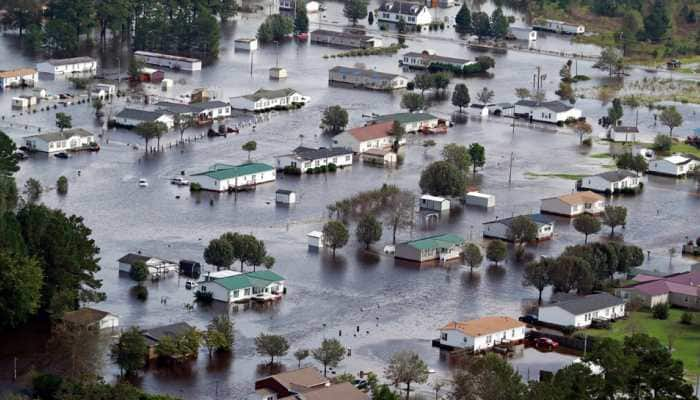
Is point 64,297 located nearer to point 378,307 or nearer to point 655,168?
A: point 378,307

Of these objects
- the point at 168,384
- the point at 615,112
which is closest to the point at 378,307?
the point at 168,384

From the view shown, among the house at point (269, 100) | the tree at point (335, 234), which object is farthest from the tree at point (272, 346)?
the house at point (269, 100)

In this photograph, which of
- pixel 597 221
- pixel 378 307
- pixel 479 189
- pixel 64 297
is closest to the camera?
pixel 64 297

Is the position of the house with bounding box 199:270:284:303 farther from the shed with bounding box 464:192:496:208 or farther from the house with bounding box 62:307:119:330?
the shed with bounding box 464:192:496:208

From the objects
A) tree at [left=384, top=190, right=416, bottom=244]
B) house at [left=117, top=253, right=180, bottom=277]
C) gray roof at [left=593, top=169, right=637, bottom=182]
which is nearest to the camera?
house at [left=117, top=253, right=180, bottom=277]

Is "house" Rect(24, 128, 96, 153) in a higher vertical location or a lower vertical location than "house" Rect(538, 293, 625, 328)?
higher

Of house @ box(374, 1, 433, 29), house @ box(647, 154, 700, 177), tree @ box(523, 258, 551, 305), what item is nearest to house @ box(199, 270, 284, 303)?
tree @ box(523, 258, 551, 305)
